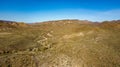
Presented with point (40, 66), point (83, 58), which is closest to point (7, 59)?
point (40, 66)

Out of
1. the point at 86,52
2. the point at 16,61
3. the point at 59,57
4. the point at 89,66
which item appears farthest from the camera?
the point at 86,52

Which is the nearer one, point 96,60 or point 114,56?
point 96,60

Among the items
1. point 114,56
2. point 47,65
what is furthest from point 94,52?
point 47,65

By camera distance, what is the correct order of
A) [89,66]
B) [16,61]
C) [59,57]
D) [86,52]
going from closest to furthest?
[89,66], [16,61], [59,57], [86,52]

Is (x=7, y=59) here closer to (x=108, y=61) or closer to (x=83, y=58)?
(x=83, y=58)

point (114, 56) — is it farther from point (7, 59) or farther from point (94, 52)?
point (7, 59)

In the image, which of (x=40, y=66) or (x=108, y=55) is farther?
(x=108, y=55)

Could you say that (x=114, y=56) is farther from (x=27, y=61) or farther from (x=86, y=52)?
(x=27, y=61)
